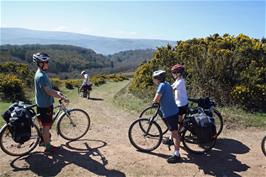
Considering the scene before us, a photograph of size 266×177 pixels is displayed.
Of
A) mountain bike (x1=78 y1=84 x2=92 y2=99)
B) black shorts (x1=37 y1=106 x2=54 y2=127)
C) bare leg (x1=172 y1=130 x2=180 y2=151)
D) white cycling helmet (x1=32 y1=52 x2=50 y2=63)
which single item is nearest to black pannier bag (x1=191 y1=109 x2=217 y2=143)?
bare leg (x1=172 y1=130 x2=180 y2=151)

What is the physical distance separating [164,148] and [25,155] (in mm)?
3003

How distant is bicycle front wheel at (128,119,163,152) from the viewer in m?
7.48

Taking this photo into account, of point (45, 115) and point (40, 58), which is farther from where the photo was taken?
point (45, 115)

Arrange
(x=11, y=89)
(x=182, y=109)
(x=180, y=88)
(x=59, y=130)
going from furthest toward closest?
(x=11, y=89) < (x=59, y=130) < (x=182, y=109) < (x=180, y=88)

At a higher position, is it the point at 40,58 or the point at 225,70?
the point at 40,58

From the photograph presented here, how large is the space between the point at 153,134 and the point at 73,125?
1971mm

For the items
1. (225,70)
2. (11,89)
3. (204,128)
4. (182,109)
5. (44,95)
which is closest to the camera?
(44,95)

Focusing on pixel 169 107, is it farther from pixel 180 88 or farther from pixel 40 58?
pixel 40 58

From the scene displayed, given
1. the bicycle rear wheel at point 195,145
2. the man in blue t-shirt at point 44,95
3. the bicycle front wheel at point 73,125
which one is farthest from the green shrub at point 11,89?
the bicycle rear wheel at point 195,145

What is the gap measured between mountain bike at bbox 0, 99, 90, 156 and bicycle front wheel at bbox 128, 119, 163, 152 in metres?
1.50

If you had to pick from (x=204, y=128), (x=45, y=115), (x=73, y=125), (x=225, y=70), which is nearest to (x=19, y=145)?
(x=45, y=115)

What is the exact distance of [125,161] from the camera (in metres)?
6.96

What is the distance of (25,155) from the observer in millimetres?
7113

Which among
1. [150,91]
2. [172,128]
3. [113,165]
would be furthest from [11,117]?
[150,91]
